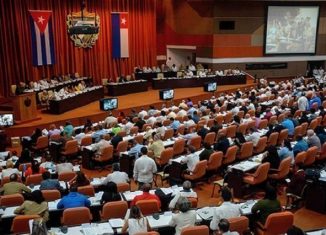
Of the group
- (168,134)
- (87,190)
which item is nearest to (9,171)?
(87,190)

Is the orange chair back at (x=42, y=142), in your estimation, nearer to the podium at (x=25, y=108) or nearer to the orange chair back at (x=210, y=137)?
the podium at (x=25, y=108)

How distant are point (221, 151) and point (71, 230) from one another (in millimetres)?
5227


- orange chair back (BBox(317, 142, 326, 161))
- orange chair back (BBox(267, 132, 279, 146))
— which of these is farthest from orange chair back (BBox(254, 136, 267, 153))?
orange chair back (BBox(317, 142, 326, 161))

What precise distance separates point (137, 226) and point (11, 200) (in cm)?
282

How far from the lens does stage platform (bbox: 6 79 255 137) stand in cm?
1577

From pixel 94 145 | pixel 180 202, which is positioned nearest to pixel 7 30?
pixel 94 145

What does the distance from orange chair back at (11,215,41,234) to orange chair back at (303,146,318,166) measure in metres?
6.73

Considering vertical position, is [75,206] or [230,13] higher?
[230,13]

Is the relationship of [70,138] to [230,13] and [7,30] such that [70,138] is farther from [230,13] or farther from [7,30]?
[230,13]

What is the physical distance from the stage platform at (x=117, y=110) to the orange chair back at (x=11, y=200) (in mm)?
8132

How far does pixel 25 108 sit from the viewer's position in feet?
52.7

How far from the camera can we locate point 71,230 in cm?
661

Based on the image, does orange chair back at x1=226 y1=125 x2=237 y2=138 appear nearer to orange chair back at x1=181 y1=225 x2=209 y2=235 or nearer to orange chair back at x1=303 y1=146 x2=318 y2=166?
orange chair back at x1=303 y1=146 x2=318 y2=166

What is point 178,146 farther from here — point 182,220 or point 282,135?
point 182,220
